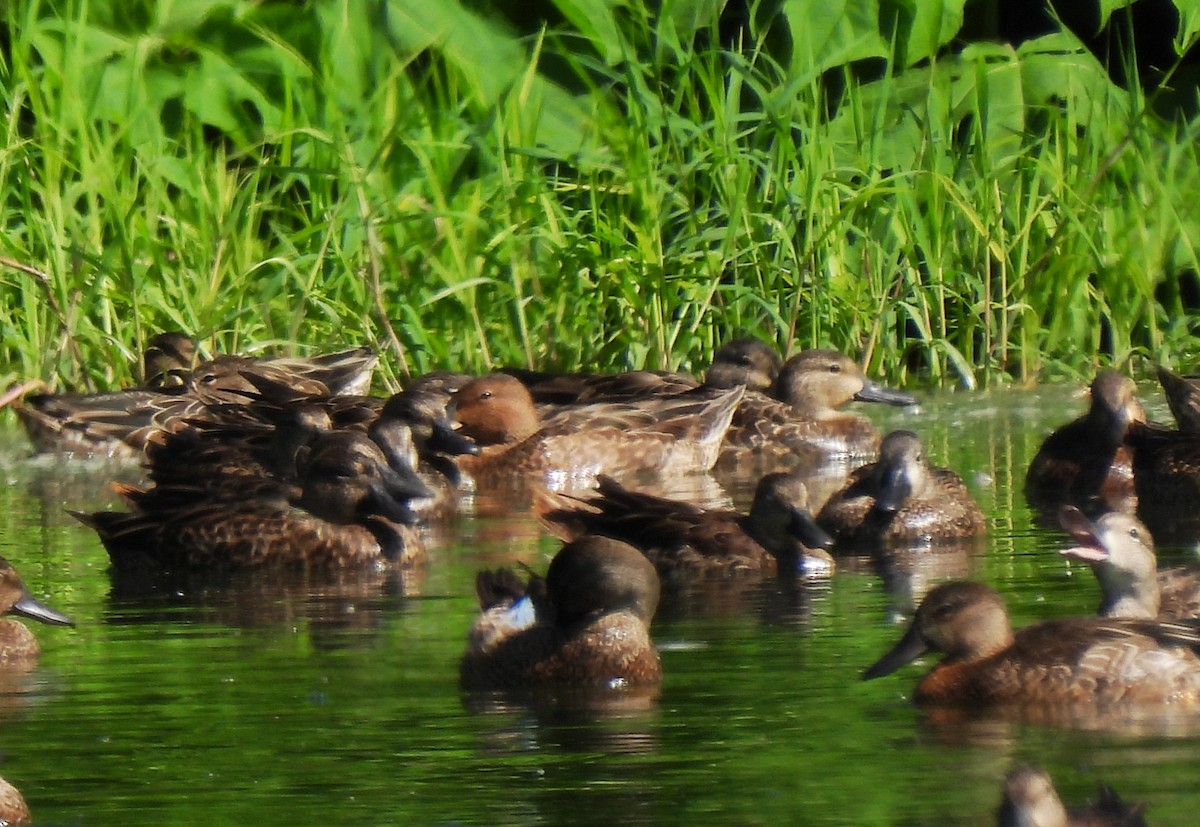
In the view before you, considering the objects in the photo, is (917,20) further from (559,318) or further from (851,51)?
(559,318)

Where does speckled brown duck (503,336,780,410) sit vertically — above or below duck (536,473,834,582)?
above

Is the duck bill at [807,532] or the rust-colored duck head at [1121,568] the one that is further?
the duck bill at [807,532]

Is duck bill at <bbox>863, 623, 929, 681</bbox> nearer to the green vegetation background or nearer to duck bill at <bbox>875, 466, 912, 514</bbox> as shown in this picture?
duck bill at <bbox>875, 466, 912, 514</bbox>

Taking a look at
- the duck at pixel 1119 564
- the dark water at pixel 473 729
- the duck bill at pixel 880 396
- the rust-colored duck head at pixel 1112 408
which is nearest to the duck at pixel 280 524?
the dark water at pixel 473 729

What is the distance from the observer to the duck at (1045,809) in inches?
158

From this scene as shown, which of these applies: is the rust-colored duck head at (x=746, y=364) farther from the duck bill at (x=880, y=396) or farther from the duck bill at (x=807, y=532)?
the duck bill at (x=807, y=532)

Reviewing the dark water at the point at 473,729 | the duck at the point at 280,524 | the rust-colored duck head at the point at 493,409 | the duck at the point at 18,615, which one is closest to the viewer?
the dark water at the point at 473,729

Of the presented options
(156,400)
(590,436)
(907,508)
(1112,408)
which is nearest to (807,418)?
(590,436)

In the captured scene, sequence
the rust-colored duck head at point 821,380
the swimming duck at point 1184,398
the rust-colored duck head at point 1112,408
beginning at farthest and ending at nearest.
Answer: the rust-colored duck head at point 821,380 → the swimming duck at point 1184,398 → the rust-colored duck head at point 1112,408

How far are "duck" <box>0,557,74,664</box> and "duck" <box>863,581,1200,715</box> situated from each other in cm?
204

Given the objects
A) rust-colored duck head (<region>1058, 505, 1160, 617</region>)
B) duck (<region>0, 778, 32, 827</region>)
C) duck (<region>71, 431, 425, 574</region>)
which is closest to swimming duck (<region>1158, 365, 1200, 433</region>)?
duck (<region>71, 431, 425, 574</region>)

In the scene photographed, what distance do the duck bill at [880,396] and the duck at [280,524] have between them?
339 centimetres

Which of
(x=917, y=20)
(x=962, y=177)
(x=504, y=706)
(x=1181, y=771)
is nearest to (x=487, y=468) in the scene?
(x=962, y=177)

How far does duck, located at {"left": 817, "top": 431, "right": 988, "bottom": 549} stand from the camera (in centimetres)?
804
